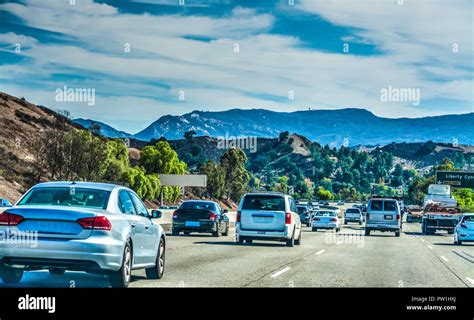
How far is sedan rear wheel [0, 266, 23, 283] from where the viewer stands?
13.2 meters

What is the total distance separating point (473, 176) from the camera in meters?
123

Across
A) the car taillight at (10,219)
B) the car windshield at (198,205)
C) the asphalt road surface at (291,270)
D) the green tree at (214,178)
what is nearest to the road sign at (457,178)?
the green tree at (214,178)

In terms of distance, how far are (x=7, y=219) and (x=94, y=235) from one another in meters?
1.28

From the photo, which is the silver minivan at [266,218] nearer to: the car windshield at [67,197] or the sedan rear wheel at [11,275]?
the sedan rear wheel at [11,275]

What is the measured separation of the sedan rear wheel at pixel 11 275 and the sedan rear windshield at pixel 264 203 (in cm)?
1579

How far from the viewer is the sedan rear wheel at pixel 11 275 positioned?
520 inches

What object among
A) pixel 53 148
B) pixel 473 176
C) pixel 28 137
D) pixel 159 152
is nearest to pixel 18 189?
pixel 53 148

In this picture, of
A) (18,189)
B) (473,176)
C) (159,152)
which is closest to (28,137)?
(159,152)
